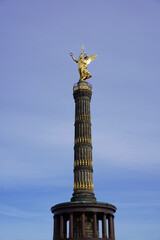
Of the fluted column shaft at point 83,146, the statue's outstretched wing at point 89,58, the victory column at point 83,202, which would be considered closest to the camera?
the victory column at point 83,202

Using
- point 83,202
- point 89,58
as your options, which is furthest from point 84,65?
point 83,202

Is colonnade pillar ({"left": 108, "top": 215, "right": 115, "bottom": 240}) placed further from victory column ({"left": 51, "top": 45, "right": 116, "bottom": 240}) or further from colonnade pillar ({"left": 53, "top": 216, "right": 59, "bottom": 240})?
colonnade pillar ({"left": 53, "top": 216, "right": 59, "bottom": 240})

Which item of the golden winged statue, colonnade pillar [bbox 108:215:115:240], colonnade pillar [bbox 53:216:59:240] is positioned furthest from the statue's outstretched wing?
colonnade pillar [bbox 53:216:59:240]

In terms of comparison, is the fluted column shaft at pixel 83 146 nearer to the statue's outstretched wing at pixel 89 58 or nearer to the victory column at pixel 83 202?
the victory column at pixel 83 202

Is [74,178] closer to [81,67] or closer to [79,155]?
[79,155]

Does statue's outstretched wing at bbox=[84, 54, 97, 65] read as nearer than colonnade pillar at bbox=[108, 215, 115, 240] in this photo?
No

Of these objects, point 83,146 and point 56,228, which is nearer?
point 56,228

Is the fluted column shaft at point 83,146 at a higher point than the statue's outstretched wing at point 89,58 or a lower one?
lower

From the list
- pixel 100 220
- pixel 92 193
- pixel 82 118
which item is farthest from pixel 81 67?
pixel 100 220

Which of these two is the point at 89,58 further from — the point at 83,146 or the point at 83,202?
the point at 83,202

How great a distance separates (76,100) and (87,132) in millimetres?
7363

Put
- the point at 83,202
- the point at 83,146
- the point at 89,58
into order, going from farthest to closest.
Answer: the point at 89,58, the point at 83,146, the point at 83,202

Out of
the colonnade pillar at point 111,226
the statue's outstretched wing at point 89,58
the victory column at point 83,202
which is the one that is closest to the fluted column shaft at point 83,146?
the victory column at point 83,202

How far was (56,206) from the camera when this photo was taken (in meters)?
58.2
